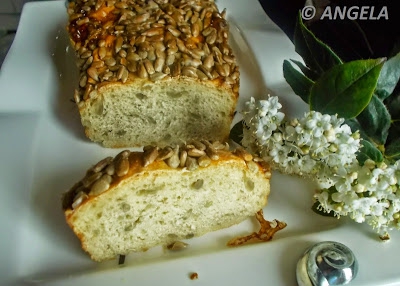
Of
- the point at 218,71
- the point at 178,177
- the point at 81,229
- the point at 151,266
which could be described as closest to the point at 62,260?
the point at 81,229

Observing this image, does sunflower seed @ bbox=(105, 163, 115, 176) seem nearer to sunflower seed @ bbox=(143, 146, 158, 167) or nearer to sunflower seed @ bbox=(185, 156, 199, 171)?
sunflower seed @ bbox=(143, 146, 158, 167)

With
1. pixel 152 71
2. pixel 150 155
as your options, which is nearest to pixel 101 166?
pixel 150 155

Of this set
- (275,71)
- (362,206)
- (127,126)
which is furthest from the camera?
(275,71)

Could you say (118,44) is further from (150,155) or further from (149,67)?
(150,155)

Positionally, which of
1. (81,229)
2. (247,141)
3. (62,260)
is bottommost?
(62,260)

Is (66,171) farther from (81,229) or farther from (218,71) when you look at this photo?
(218,71)

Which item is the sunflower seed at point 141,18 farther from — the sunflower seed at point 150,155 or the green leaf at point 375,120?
Answer: the green leaf at point 375,120

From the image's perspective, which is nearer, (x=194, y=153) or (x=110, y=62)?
(x=194, y=153)
